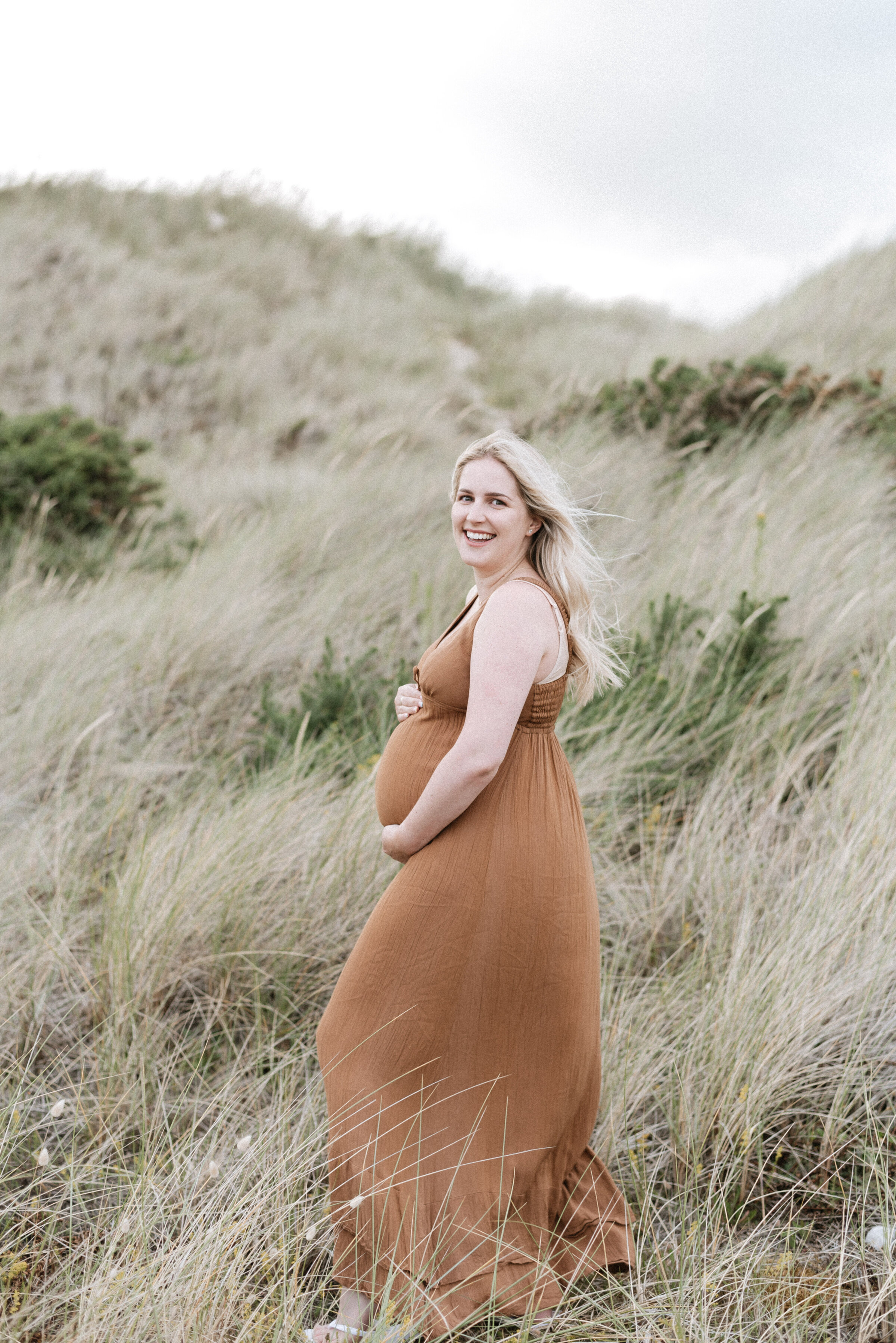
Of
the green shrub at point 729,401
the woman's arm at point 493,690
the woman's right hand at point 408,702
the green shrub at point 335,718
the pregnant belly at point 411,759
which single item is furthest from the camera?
the green shrub at point 729,401

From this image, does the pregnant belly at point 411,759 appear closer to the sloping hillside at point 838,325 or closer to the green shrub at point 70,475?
the green shrub at point 70,475

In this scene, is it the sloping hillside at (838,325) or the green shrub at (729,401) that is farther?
the sloping hillside at (838,325)

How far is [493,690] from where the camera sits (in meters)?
2.03

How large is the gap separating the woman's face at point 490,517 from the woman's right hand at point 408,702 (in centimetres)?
41

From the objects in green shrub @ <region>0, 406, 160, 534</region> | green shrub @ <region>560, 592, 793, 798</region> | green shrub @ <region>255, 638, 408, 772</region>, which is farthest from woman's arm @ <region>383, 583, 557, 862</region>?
green shrub @ <region>0, 406, 160, 534</region>

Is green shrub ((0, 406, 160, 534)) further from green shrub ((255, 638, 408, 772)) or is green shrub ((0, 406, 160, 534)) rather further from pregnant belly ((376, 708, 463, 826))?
pregnant belly ((376, 708, 463, 826))

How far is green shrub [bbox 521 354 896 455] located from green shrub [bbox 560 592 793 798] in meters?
2.85

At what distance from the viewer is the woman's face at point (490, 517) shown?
223 centimetres

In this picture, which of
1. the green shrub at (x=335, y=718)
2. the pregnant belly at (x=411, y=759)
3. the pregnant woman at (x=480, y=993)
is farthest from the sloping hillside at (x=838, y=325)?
the pregnant belly at (x=411, y=759)

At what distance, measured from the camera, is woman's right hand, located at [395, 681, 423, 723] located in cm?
243

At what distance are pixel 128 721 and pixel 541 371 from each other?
11.2 meters

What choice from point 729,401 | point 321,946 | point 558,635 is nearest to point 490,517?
point 558,635

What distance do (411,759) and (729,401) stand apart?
21.1 feet

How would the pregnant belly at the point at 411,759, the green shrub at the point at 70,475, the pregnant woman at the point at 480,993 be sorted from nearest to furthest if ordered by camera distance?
the pregnant woman at the point at 480,993, the pregnant belly at the point at 411,759, the green shrub at the point at 70,475
